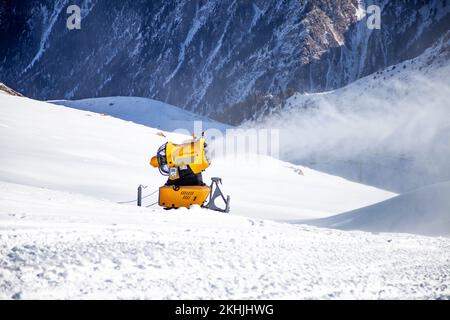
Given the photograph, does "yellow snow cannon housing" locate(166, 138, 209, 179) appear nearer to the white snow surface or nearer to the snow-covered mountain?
the white snow surface

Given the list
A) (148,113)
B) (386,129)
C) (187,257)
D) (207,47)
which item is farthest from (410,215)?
(207,47)

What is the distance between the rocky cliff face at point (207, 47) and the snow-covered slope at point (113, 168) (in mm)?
39895

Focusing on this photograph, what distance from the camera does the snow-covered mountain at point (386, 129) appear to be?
30.9 metres

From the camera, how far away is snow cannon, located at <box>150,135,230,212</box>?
897 cm

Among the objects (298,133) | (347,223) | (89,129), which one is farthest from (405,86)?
(347,223)

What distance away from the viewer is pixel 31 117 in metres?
20.5

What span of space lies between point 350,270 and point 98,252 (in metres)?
2.45

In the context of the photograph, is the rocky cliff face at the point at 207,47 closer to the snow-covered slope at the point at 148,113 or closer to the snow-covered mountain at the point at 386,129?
the snow-covered slope at the point at 148,113

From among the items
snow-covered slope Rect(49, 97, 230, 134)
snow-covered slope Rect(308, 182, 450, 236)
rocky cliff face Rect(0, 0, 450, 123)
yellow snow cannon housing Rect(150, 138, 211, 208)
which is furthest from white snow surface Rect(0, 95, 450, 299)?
rocky cliff face Rect(0, 0, 450, 123)

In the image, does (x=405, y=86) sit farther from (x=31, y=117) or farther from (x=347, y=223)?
(x=347, y=223)

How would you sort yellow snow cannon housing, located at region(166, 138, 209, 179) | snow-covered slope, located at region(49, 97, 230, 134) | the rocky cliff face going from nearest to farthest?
yellow snow cannon housing, located at region(166, 138, 209, 179) → snow-covered slope, located at region(49, 97, 230, 134) → the rocky cliff face

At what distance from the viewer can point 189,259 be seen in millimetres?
4871

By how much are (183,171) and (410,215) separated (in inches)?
174

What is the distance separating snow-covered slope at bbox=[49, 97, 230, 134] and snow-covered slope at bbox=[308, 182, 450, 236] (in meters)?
37.2
